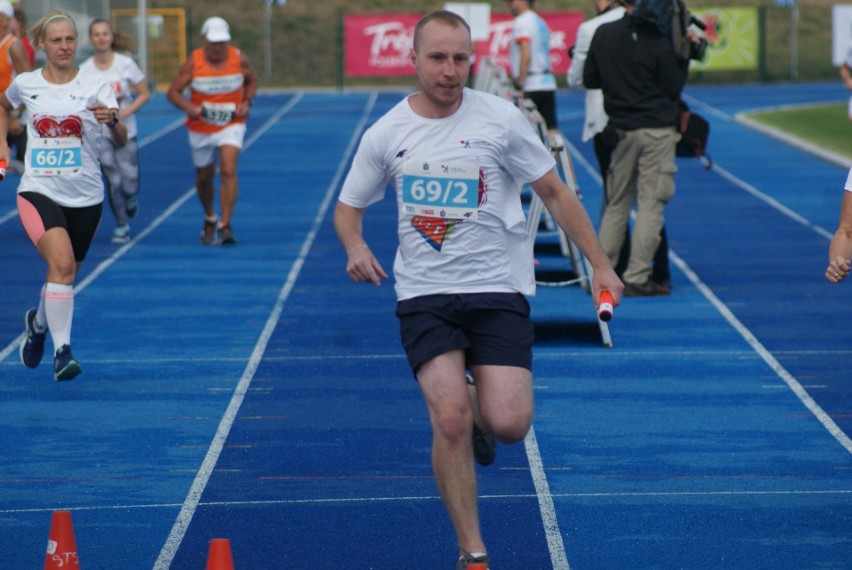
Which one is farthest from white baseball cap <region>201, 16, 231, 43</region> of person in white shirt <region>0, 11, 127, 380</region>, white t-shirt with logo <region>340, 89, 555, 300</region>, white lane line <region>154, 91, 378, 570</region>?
white t-shirt with logo <region>340, 89, 555, 300</region>

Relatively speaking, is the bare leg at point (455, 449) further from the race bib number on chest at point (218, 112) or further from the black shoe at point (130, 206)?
the black shoe at point (130, 206)

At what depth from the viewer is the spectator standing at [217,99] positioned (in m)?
14.1

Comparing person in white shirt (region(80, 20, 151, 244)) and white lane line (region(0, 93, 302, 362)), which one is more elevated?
person in white shirt (region(80, 20, 151, 244))

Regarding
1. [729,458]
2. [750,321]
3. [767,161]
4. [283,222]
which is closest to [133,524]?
[729,458]

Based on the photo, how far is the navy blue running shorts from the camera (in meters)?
5.34

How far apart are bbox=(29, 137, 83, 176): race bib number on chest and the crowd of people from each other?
0.01m

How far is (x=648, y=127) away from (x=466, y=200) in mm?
6147

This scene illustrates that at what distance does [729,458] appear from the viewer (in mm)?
7094

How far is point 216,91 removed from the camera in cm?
1416

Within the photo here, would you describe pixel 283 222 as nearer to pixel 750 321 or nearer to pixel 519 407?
pixel 750 321

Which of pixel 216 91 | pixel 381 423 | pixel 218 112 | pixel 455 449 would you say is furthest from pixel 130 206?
pixel 455 449

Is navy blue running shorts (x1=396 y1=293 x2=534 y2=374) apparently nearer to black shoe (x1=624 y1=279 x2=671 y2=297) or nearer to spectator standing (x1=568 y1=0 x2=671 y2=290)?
spectator standing (x1=568 y1=0 x2=671 y2=290)

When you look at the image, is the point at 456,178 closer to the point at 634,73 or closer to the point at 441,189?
the point at 441,189

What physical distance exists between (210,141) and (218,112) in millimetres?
292
